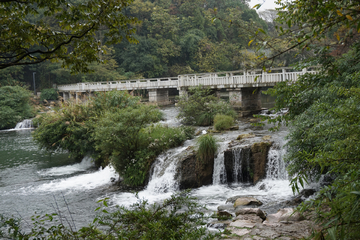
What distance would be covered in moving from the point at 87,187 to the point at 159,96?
843 inches

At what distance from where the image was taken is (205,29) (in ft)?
174

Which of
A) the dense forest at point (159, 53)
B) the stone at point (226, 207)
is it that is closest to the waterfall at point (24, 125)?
the dense forest at point (159, 53)

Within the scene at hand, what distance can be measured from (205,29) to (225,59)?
28.1 ft

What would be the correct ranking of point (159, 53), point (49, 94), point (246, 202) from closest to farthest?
point (246, 202) → point (49, 94) → point (159, 53)

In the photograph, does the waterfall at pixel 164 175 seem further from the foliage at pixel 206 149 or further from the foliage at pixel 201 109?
the foliage at pixel 201 109

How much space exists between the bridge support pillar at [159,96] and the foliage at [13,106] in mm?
12257

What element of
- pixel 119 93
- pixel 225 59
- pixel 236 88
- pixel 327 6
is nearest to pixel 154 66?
pixel 225 59

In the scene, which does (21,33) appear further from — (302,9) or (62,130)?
(62,130)

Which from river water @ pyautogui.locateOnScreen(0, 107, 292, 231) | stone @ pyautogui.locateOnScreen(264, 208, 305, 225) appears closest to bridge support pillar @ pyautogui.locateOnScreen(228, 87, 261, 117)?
river water @ pyautogui.locateOnScreen(0, 107, 292, 231)

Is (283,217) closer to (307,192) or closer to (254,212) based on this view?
(254,212)

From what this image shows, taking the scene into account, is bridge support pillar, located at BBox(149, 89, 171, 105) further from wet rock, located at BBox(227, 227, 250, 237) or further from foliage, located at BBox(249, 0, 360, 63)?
foliage, located at BBox(249, 0, 360, 63)

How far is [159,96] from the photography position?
32.3 meters

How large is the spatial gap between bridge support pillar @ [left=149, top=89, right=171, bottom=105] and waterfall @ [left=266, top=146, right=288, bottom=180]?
21778 mm

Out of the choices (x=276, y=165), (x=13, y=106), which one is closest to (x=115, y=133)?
(x=276, y=165)
